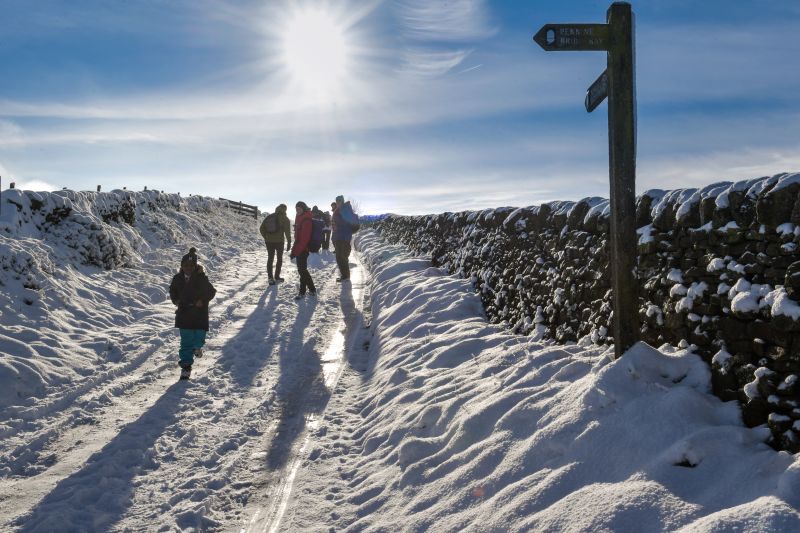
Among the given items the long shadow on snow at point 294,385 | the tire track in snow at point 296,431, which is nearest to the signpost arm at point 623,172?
the tire track in snow at point 296,431

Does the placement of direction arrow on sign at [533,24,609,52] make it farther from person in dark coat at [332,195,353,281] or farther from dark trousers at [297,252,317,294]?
person in dark coat at [332,195,353,281]

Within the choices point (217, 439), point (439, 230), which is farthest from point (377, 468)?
point (439, 230)

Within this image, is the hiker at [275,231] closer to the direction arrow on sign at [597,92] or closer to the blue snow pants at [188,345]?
the blue snow pants at [188,345]

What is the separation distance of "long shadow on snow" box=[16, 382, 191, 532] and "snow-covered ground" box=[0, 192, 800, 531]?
0.06 ft

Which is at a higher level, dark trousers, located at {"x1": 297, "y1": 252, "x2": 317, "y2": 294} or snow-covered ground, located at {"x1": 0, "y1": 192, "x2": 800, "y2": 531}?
dark trousers, located at {"x1": 297, "y1": 252, "x2": 317, "y2": 294}

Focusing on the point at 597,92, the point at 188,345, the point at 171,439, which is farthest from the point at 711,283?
the point at 188,345

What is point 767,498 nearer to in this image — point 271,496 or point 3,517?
point 271,496

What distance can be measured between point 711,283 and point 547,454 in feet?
5.74

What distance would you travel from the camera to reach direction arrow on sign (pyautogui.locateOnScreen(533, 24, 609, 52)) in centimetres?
425

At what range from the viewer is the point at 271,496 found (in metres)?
3.85

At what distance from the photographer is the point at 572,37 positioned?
14.0 feet

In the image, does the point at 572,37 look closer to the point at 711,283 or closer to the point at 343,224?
the point at 711,283

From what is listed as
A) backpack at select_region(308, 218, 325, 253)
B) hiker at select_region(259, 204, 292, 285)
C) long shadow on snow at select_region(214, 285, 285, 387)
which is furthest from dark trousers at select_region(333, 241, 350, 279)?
long shadow on snow at select_region(214, 285, 285, 387)

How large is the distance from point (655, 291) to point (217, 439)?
4.23 metres
